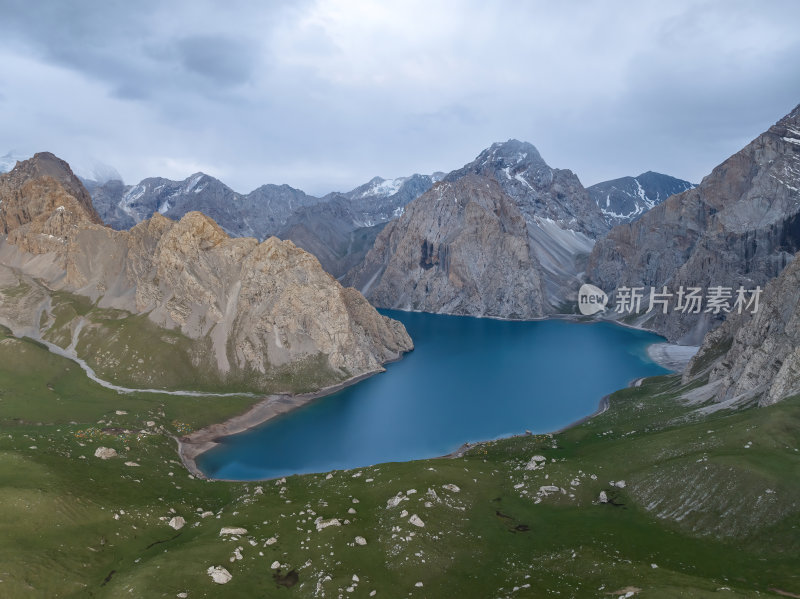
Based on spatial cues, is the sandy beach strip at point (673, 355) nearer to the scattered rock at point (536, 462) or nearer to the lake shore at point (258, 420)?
the lake shore at point (258, 420)

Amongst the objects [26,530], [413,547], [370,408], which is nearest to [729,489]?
[413,547]

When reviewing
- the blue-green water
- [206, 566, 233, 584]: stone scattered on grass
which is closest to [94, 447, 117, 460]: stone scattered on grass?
the blue-green water

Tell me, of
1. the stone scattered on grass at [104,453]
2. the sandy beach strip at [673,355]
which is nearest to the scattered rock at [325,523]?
the stone scattered on grass at [104,453]

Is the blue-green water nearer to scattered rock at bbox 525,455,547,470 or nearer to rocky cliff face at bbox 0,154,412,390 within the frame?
rocky cliff face at bbox 0,154,412,390

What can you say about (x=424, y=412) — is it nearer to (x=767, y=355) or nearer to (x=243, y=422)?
(x=243, y=422)

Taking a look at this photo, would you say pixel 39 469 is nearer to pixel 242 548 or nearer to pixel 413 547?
pixel 242 548

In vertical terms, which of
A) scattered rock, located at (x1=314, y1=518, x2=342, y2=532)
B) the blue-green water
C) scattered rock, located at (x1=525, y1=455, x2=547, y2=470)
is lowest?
the blue-green water
